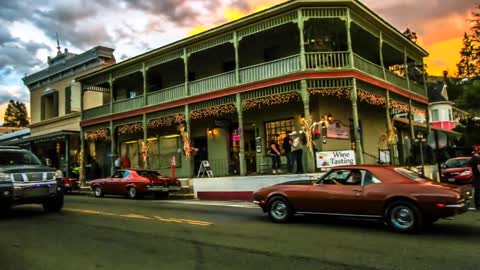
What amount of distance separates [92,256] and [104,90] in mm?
23729

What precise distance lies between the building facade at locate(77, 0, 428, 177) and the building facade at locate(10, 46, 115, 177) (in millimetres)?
2811

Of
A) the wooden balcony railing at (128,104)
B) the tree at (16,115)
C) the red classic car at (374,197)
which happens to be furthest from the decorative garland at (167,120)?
the tree at (16,115)

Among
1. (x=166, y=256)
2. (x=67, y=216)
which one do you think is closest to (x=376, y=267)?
(x=166, y=256)

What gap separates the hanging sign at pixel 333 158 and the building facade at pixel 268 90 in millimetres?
345

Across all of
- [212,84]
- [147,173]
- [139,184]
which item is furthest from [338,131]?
[139,184]

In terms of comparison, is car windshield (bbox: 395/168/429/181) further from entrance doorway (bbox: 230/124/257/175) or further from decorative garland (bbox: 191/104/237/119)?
entrance doorway (bbox: 230/124/257/175)

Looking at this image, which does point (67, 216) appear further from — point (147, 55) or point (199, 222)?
point (147, 55)

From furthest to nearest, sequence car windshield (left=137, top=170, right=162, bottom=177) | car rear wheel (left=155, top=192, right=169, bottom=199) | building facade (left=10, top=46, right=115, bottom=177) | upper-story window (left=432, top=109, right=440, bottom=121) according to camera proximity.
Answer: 1. upper-story window (left=432, top=109, right=440, bottom=121)
2. building facade (left=10, top=46, right=115, bottom=177)
3. car rear wheel (left=155, top=192, right=169, bottom=199)
4. car windshield (left=137, top=170, right=162, bottom=177)

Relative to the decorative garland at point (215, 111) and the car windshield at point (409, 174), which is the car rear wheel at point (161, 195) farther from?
the car windshield at point (409, 174)

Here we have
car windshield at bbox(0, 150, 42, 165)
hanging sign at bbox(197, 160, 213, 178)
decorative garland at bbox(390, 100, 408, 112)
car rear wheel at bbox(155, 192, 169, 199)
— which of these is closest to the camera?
car windshield at bbox(0, 150, 42, 165)

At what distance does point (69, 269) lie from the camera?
6410 mm

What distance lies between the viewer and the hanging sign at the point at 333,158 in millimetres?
16625

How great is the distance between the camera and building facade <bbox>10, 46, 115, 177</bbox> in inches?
1178

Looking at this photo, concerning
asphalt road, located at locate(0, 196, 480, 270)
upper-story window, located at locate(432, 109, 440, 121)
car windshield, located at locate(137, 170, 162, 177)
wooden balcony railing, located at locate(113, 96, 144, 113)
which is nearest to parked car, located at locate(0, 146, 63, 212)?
asphalt road, located at locate(0, 196, 480, 270)
